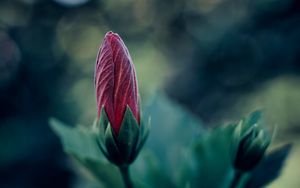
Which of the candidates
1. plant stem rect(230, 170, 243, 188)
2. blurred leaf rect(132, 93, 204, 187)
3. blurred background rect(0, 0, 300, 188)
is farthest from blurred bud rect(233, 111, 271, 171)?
blurred background rect(0, 0, 300, 188)

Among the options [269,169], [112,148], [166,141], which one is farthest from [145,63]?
[112,148]

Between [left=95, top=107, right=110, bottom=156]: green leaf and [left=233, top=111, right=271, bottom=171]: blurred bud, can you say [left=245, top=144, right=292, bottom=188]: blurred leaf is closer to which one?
[left=233, top=111, right=271, bottom=171]: blurred bud

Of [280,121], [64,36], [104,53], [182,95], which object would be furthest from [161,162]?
[64,36]

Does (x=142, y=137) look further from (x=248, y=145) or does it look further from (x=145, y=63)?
(x=145, y=63)

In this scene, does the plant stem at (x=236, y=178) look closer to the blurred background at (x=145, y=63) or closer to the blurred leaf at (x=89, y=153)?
the blurred leaf at (x=89, y=153)

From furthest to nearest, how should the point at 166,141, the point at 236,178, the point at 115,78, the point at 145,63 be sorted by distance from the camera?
1. the point at 145,63
2. the point at 166,141
3. the point at 236,178
4. the point at 115,78
